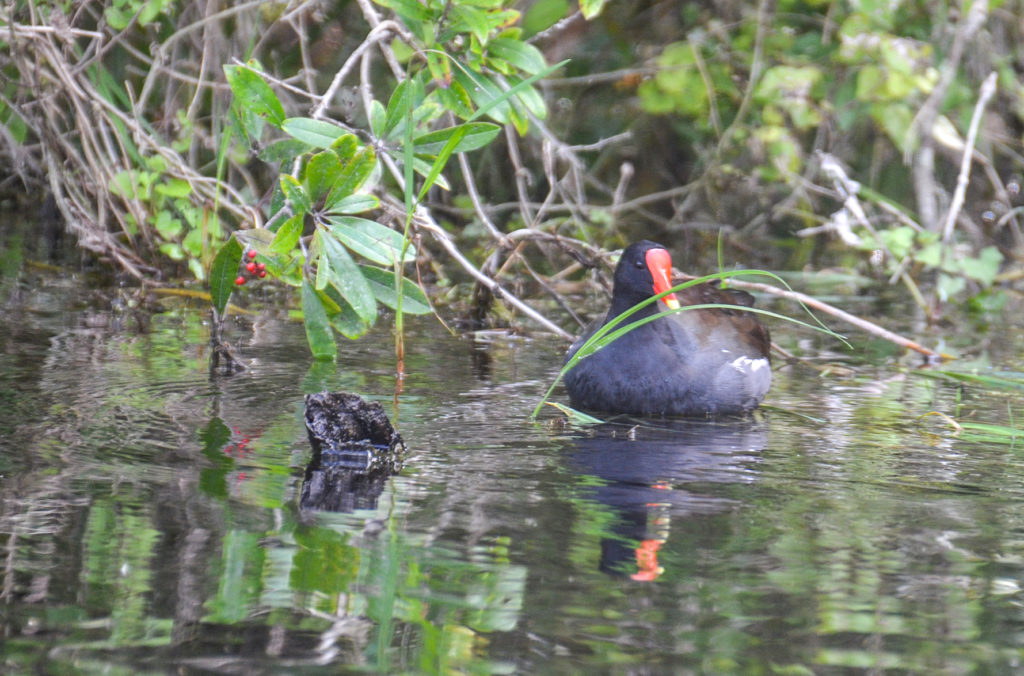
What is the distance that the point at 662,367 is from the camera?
4223 millimetres

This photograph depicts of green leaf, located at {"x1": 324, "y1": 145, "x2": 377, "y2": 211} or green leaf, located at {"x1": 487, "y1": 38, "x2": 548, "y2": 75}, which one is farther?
green leaf, located at {"x1": 487, "y1": 38, "x2": 548, "y2": 75}

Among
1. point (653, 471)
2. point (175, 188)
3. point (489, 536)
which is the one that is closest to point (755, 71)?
point (175, 188)

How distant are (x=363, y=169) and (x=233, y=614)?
178 centimetres

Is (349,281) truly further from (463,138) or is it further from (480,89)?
(480,89)

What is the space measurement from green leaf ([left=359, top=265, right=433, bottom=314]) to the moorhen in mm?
584

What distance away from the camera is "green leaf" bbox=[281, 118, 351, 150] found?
3.82m

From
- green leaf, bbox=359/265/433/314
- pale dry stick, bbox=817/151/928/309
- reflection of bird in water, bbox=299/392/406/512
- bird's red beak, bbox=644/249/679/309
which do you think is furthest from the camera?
pale dry stick, bbox=817/151/928/309

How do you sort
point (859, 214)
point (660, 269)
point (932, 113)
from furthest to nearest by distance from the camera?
point (932, 113), point (859, 214), point (660, 269)

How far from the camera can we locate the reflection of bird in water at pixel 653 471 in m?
2.69

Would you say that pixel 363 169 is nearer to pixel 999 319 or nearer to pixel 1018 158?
pixel 999 319

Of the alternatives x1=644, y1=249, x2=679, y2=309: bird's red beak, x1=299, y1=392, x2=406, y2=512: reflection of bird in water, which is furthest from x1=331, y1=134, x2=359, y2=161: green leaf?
x1=644, y1=249, x2=679, y2=309: bird's red beak

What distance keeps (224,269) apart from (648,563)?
190cm

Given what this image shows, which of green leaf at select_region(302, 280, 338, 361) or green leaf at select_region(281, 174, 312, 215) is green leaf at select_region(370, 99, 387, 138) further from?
green leaf at select_region(302, 280, 338, 361)

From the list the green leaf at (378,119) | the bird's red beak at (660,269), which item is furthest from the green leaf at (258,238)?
the bird's red beak at (660,269)
